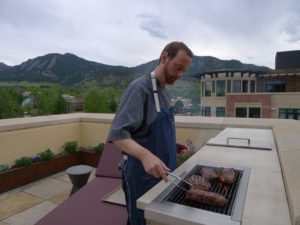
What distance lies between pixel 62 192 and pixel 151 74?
270cm

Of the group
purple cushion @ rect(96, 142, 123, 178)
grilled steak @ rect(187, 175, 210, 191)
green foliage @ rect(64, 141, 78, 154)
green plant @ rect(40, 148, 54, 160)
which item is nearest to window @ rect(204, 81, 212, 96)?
green foliage @ rect(64, 141, 78, 154)

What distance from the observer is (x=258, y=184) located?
1356 millimetres

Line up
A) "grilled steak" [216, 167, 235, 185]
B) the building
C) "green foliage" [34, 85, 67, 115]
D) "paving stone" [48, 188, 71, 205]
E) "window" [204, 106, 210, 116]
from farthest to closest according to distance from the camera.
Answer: "green foliage" [34, 85, 67, 115], "window" [204, 106, 210, 116], the building, "paving stone" [48, 188, 71, 205], "grilled steak" [216, 167, 235, 185]

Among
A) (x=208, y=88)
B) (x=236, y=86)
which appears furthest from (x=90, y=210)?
(x=236, y=86)

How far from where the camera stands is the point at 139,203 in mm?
1159

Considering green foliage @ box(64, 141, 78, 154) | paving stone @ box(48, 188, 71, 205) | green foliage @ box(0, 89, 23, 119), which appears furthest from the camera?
green foliage @ box(0, 89, 23, 119)

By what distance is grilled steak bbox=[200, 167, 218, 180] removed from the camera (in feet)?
4.79

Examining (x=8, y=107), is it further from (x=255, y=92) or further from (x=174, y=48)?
(x=174, y=48)

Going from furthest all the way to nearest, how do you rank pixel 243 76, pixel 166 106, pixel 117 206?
pixel 243 76 < pixel 117 206 < pixel 166 106

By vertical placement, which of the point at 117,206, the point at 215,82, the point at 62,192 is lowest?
the point at 62,192

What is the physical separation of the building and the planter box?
19.8 meters

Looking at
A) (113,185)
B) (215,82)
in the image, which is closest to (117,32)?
(113,185)

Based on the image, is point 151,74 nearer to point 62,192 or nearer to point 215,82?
point 62,192

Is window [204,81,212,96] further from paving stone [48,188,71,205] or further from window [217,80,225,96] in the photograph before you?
paving stone [48,188,71,205]
